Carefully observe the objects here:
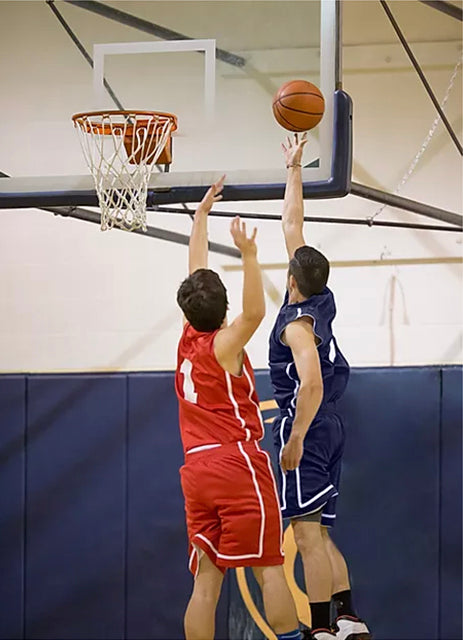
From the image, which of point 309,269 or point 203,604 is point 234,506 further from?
point 309,269

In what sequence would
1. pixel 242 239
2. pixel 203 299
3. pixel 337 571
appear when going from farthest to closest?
pixel 337 571 → pixel 203 299 → pixel 242 239

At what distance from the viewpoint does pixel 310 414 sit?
13.4ft

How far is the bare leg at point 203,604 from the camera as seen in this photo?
154 inches

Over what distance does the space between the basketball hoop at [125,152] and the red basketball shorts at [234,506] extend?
1.18 meters

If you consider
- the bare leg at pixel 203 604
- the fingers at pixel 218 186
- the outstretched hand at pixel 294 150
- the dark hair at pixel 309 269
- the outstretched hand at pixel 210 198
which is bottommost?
the bare leg at pixel 203 604

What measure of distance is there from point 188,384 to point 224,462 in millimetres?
366

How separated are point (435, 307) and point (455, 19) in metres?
1.98

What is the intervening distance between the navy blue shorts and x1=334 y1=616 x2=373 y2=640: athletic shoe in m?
0.44

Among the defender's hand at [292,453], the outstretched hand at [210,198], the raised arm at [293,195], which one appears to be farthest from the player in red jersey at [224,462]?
the raised arm at [293,195]

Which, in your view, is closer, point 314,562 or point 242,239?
point 242,239

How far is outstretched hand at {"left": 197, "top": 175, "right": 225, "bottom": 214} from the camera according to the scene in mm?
4254

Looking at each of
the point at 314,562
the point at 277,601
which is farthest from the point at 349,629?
the point at 277,601

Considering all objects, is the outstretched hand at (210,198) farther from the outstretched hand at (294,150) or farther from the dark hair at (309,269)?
the dark hair at (309,269)

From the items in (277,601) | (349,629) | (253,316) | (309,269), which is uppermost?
(309,269)
